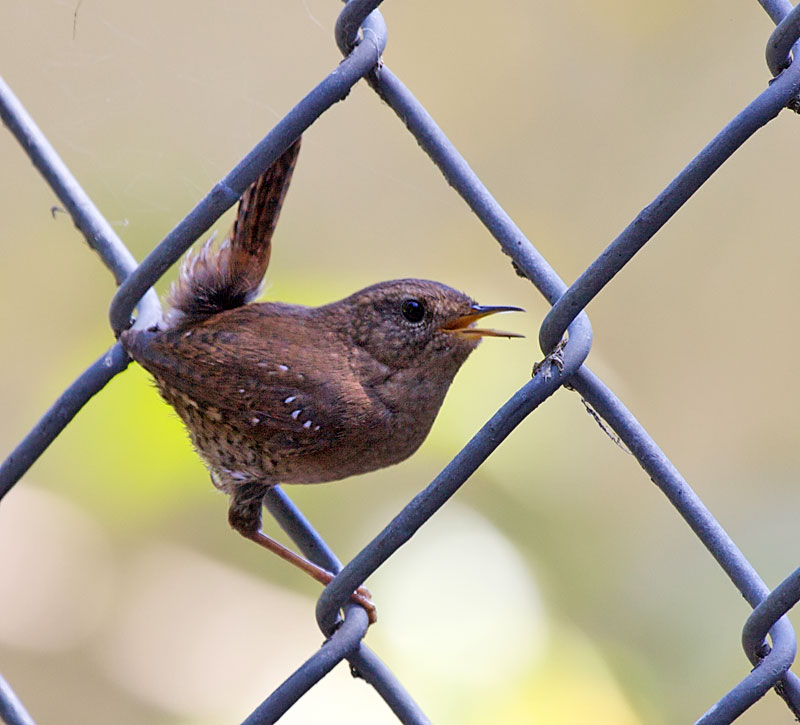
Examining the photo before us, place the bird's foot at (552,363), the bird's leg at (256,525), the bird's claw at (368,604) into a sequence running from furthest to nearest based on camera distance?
the bird's leg at (256,525), the bird's claw at (368,604), the bird's foot at (552,363)

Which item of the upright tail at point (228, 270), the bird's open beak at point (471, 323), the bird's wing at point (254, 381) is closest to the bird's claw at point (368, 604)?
the bird's wing at point (254, 381)

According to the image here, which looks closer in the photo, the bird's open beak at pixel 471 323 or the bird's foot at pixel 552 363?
the bird's foot at pixel 552 363

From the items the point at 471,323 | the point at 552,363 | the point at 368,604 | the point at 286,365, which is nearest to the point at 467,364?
the point at 471,323

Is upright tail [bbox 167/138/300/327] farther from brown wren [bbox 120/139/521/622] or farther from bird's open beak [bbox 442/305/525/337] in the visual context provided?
bird's open beak [bbox 442/305/525/337]

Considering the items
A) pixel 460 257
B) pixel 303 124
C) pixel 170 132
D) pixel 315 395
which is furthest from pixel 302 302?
pixel 303 124

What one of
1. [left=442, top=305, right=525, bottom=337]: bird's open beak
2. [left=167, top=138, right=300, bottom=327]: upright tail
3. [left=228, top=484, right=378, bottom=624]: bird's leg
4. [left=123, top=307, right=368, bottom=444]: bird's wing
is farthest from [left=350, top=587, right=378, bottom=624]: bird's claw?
[left=167, top=138, right=300, bottom=327]: upright tail

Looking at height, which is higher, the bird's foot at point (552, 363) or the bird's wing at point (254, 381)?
the bird's wing at point (254, 381)

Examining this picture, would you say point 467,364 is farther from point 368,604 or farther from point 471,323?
point 368,604

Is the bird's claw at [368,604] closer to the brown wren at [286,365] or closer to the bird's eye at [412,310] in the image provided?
the brown wren at [286,365]
